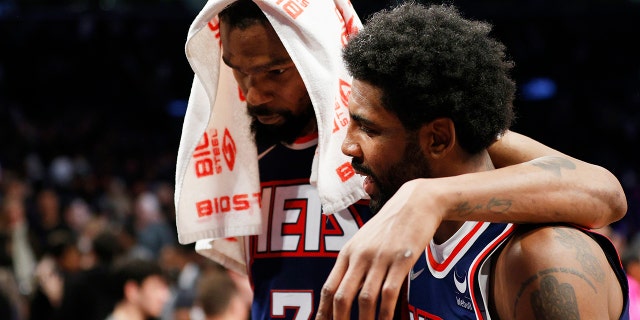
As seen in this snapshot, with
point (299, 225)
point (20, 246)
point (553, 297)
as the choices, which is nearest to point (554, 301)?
point (553, 297)

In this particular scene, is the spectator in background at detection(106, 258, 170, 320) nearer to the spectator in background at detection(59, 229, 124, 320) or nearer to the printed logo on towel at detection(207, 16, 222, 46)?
the spectator in background at detection(59, 229, 124, 320)

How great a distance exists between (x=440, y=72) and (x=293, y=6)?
0.47m

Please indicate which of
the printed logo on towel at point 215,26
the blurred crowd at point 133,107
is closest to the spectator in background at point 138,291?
the blurred crowd at point 133,107

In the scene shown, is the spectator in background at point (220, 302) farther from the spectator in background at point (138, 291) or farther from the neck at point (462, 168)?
the neck at point (462, 168)

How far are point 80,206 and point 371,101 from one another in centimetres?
816

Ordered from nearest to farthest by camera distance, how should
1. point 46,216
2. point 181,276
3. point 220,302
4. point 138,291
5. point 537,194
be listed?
point 537,194
point 220,302
point 138,291
point 181,276
point 46,216

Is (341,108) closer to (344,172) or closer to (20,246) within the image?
(344,172)

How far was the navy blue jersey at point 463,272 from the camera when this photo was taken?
1.46m

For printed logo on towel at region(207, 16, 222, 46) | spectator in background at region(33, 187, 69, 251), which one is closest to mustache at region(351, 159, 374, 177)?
printed logo on towel at region(207, 16, 222, 46)

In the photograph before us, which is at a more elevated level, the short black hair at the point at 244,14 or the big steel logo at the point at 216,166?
the short black hair at the point at 244,14

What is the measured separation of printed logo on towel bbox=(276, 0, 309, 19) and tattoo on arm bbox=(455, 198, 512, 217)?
26.8 inches

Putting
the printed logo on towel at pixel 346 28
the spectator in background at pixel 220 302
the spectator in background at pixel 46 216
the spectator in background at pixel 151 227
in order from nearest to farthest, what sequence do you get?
the printed logo on towel at pixel 346 28 < the spectator in background at pixel 220 302 < the spectator in background at pixel 151 227 < the spectator in background at pixel 46 216

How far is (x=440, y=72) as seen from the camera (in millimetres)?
1449

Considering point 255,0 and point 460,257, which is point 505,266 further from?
point 255,0
